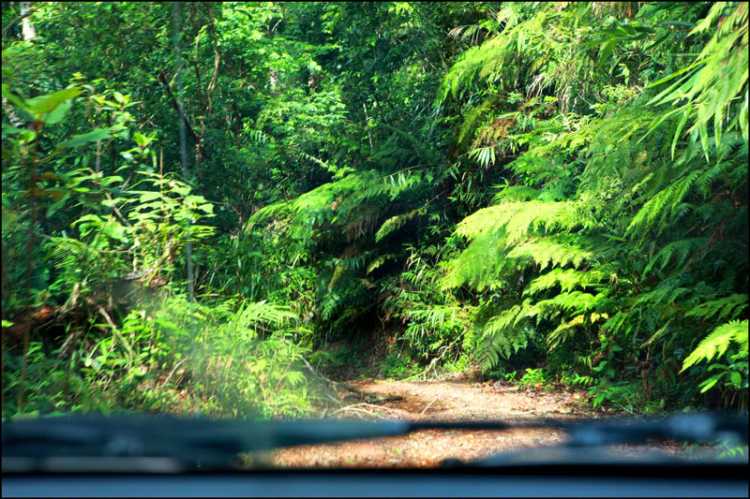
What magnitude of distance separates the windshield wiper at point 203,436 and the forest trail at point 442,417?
31 millimetres

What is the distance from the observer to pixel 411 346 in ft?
6.95

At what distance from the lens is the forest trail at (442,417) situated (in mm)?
1506

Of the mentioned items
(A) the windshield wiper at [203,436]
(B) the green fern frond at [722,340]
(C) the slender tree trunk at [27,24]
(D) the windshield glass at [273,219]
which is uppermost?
(C) the slender tree trunk at [27,24]

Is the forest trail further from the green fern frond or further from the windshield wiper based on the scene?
the green fern frond

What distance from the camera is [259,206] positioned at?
2.10 meters

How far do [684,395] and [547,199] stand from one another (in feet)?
3.29

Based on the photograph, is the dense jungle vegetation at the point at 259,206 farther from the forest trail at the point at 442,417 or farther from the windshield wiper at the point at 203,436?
the windshield wiper at the point at 203,436

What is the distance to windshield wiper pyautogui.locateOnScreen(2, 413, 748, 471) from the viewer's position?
56.6 inches

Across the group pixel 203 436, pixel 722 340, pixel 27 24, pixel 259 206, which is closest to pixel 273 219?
pixel 259 206

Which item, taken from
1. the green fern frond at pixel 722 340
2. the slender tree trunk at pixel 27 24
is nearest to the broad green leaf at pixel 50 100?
the slender tree trunk at pixel 27 24

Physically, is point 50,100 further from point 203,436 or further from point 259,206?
point 203,436

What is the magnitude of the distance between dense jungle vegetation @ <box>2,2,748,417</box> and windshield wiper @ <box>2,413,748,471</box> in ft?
1.46

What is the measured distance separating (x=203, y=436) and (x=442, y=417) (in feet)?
2.48

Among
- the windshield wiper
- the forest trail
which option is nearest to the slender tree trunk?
the windshield wiper
